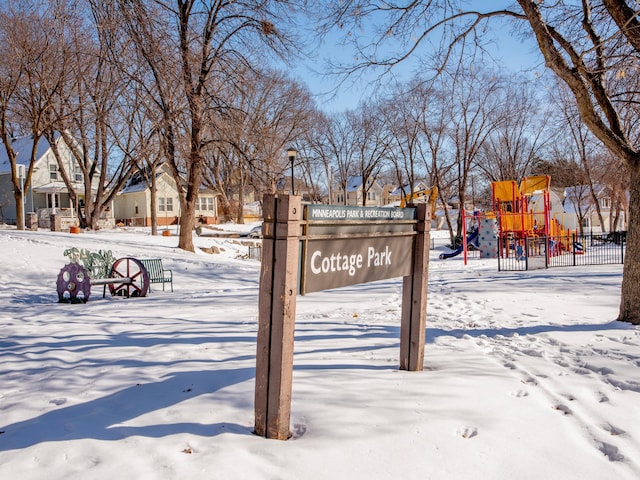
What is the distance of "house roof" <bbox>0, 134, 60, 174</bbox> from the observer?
38.9 metres

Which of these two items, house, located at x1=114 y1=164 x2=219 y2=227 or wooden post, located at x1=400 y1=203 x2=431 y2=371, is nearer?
wooden post, located at x1=400 y1=203 x2=431 y2=371

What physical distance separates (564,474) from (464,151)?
103 ft

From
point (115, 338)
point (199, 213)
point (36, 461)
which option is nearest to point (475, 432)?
point (36, 461)

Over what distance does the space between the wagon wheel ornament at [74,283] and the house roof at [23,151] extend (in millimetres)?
32859

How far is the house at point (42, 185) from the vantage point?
3903 cm

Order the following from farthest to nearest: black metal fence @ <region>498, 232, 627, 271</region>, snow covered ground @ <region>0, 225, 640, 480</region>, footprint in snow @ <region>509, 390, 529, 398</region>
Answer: black metal fence @ <region>498, 232, 627, 271</region>
footprint in snow @ <region>509, 390, 529, 398</region>
snow covered ground @ <region>0, 225, 640, 480</region>

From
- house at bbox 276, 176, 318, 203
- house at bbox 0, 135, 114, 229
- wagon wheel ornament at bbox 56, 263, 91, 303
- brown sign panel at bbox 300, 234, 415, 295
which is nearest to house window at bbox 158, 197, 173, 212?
house at bbox 0, 135, 114, 229

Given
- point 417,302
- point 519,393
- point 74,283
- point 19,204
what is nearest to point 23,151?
point 19,204

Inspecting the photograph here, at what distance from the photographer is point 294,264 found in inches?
127

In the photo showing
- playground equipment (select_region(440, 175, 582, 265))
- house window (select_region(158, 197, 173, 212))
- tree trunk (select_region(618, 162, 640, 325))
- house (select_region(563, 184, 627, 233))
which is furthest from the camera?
house window (select_region(158, 197, 173, 212))

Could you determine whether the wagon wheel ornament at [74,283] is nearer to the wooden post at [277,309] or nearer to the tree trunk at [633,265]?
the wooden post at [277,309]

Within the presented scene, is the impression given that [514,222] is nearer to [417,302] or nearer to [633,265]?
[633,265]

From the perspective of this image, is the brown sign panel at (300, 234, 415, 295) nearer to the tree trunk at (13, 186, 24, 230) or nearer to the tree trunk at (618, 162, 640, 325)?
the tree trunk at (618, 162, 640, 325)

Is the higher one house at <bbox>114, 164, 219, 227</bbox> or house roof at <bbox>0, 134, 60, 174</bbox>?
house roof at <bbox>0, 134, 60, 174</bbox>
